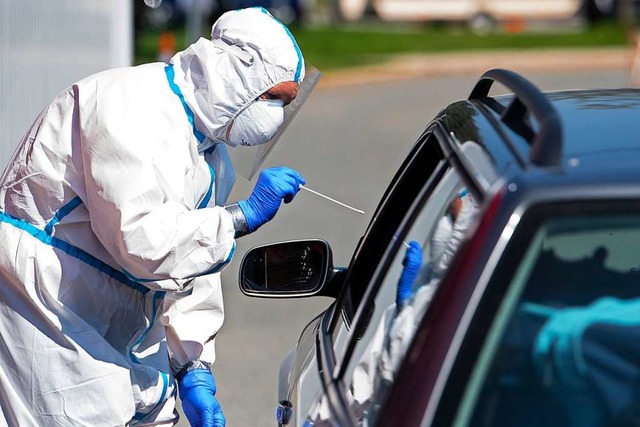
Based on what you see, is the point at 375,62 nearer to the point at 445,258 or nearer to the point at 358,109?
the point at 358,109

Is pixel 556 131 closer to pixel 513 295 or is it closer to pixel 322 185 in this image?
pixel 513 295

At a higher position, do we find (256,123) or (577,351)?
(256,123)

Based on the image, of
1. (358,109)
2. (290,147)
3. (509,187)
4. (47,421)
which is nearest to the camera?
(509,187)

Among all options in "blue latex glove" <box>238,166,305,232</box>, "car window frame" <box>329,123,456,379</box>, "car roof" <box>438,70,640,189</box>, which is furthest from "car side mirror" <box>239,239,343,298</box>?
"car roof" <box>438,70,640,189</box>

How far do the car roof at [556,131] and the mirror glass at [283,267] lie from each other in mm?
605

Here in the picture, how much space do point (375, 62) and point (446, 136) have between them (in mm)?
20248

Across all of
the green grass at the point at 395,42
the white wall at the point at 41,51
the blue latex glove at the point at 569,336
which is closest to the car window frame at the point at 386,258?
the blue latex glove at the point at 569,336

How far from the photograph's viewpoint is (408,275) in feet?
7.87

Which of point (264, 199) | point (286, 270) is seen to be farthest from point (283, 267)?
point (264, 199)

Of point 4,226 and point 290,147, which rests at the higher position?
point 290,147

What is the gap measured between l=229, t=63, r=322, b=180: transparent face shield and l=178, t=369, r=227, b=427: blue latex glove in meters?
0.63

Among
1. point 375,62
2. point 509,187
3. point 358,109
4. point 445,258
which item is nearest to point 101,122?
point 445,258

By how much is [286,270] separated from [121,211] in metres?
0.61

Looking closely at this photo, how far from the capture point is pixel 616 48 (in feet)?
86.0
